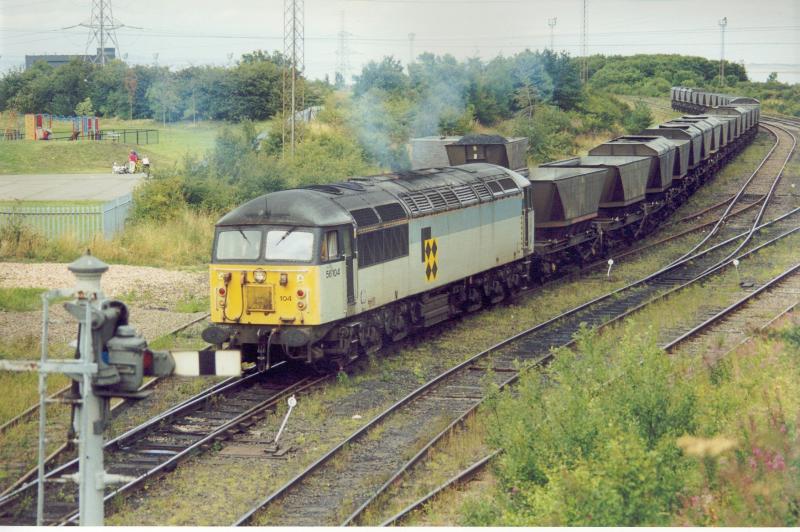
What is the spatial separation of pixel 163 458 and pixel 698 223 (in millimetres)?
26230

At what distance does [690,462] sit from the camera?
10.7 meters

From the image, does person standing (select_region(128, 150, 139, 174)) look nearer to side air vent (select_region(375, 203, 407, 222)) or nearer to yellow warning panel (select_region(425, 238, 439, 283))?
yellow warning panel (select_region(425, 238, 439, 283))

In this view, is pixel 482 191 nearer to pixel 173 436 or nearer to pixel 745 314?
pixel 745 314

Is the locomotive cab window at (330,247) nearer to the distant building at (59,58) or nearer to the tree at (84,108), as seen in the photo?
the tree at (84,108)

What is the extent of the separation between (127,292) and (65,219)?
18.3 ft

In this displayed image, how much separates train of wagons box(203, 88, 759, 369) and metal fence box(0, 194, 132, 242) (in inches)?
365

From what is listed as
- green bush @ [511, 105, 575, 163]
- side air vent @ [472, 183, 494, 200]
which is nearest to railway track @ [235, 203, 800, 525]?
side air vent @ [472, 183, 494, 200]

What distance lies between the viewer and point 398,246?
18.6 m

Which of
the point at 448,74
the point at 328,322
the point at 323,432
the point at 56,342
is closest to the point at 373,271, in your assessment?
the point at 328,322

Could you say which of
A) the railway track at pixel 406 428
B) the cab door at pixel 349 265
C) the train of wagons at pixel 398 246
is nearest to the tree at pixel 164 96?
the train of wagons at pixel 398 246

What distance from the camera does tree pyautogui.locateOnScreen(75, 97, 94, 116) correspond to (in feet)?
149

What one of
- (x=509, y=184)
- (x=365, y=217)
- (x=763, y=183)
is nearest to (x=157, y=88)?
(x=763, y=183)

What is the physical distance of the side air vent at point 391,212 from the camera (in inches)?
716

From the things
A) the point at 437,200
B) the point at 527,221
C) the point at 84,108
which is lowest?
the point at 527,221
